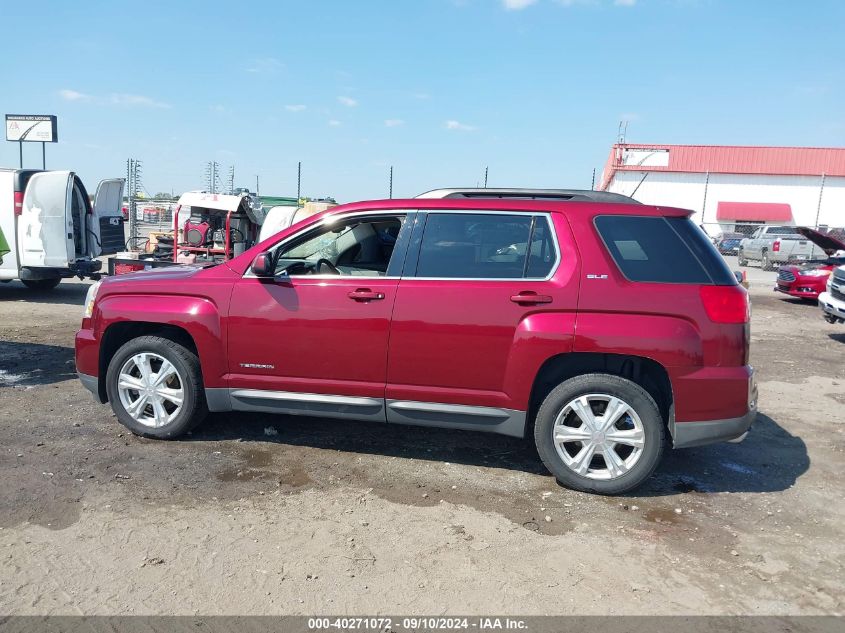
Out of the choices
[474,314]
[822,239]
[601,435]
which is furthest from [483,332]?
[822,239]

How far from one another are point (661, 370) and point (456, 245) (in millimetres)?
1552

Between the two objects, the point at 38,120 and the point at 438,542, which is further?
the point at 38,120

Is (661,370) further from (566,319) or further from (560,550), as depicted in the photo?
(560,550)

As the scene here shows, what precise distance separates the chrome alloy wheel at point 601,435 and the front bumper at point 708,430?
8.7 inches

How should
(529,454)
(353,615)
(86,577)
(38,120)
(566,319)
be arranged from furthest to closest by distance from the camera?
1. (38,120)
2. (529,454)
3. (566,319)
4. (86,577)
5. (353,615)

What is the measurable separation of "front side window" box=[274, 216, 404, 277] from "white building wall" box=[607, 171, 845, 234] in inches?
1944

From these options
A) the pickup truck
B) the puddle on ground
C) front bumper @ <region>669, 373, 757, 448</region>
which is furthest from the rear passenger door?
the pickup truck

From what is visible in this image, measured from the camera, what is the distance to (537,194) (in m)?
4.69

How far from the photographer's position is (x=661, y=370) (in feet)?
13.9

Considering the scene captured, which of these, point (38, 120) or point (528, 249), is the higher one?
point (38, 120)

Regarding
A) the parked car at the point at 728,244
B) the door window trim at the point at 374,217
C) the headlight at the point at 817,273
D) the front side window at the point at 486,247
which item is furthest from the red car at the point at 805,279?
the parked car at the point at 728,244

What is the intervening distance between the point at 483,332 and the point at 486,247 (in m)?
0.59

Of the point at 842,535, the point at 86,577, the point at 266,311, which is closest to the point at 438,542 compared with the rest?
the point at 86,577

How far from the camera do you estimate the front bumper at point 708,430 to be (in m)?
4.10
